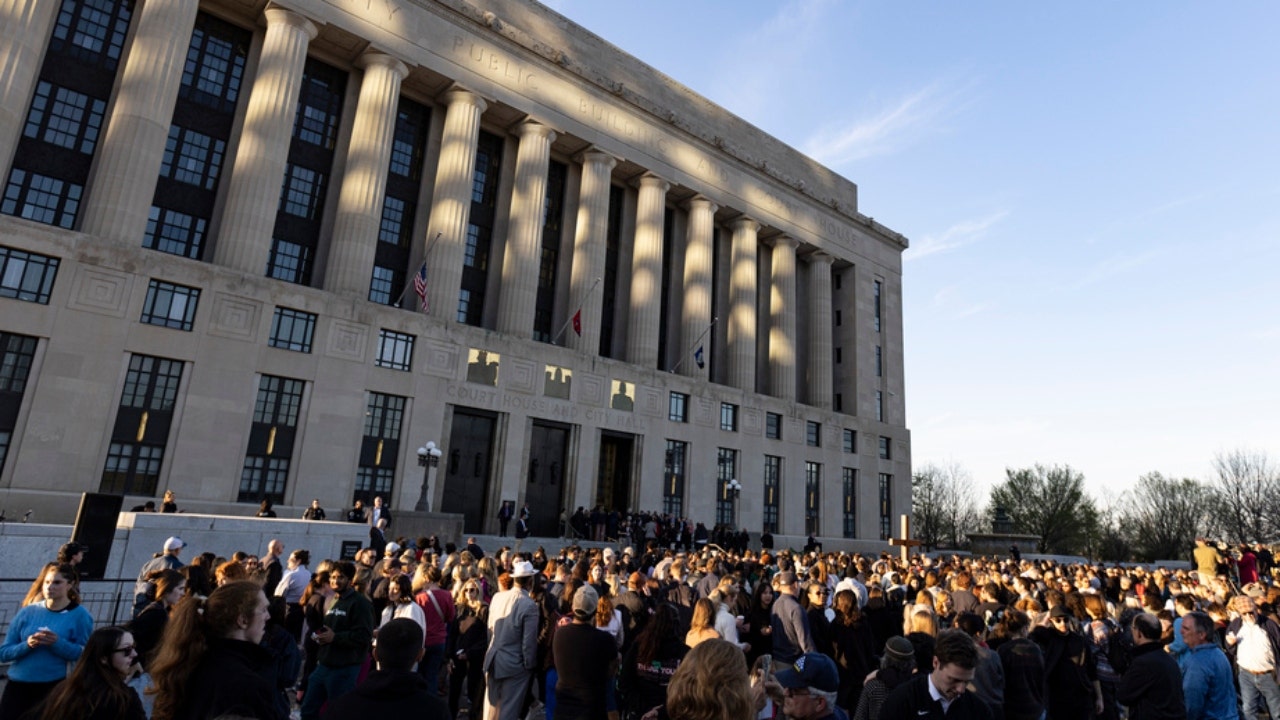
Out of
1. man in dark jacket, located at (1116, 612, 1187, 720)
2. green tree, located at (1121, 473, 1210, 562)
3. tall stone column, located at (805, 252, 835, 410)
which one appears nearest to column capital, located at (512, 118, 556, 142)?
tall stone column, located at (805, 252, 835, 410)

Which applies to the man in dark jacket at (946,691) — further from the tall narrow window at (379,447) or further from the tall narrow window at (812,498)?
the tall narrow window at (812,498)

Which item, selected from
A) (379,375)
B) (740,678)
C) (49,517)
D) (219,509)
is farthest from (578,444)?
(740,678)

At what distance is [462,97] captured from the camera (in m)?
36.3

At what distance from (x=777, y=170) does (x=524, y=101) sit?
2193cm

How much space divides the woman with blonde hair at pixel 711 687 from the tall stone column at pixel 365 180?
1211 inches

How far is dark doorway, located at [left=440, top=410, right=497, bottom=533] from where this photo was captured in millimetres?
32875

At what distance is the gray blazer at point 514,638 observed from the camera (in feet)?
27.1

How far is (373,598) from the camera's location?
10109 mm

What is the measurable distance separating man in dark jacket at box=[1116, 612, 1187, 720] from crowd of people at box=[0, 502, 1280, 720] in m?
0.02

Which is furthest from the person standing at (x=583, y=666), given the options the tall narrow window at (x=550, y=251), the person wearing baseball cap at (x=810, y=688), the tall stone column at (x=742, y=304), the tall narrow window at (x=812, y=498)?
the tall narrow window at (x=812, y=498)

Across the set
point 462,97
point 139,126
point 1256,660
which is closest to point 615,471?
point 462,97

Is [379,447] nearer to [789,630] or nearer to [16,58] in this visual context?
[16,58]

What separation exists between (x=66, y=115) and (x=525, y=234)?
19.7 meters

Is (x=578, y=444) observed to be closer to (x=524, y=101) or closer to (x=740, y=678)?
(x=524, y=101)
